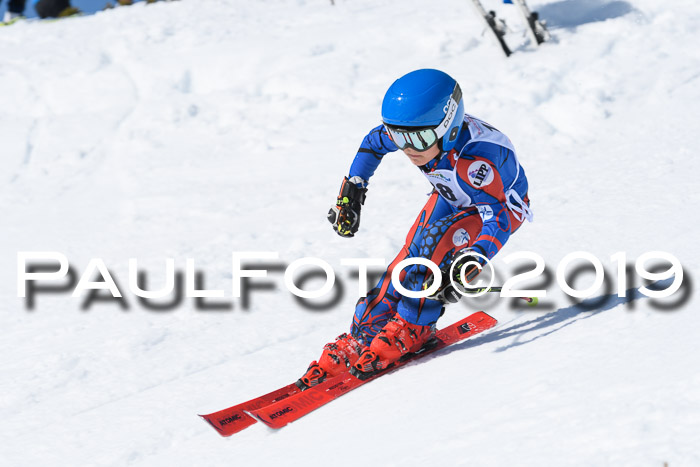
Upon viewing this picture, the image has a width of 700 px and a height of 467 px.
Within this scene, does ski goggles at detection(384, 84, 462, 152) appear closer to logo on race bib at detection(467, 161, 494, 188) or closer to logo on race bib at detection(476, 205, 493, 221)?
logo on race bib at detection(467, 161, 494, 188)

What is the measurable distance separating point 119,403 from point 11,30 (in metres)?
11.1

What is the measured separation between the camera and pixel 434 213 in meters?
4.02

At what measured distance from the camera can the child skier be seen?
3473 millimetres

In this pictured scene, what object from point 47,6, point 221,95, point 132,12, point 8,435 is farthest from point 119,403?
point 47,6

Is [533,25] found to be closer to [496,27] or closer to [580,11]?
[496,27]

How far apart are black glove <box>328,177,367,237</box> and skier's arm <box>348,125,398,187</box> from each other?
0.08m

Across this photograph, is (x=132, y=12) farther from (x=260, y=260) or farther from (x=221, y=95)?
(x=260, y=260)

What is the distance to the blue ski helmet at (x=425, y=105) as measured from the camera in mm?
3436

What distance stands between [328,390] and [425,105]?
1.47m

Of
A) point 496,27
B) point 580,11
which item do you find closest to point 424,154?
point 496,27

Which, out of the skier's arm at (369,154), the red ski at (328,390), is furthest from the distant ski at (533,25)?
the red ski at (328,390)

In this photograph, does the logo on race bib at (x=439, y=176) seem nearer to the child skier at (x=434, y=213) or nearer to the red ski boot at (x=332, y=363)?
the child skier at (x=434, y=213)

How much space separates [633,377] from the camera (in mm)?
2523

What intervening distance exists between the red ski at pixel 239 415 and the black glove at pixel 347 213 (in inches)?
36.3
